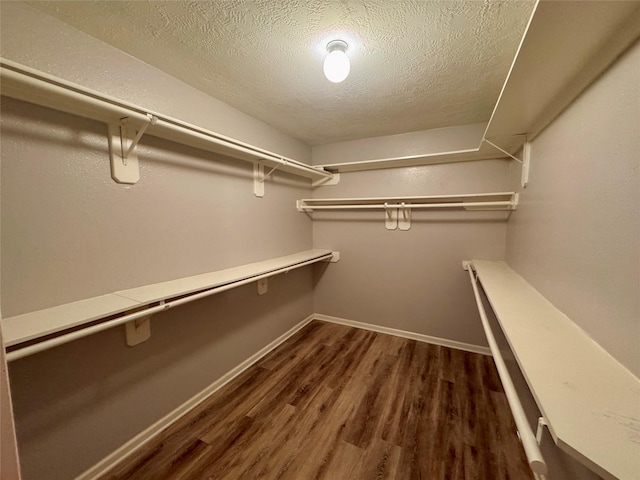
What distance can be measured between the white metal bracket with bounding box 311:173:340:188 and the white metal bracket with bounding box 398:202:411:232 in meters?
0.80

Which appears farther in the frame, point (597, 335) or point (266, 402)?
point (266, 402)

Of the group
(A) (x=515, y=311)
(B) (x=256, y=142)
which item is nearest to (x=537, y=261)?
(A) (x=515, y=311)

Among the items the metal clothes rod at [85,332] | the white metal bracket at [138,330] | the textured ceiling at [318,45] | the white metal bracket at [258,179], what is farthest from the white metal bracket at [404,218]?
the white metal bracket at [138,330]

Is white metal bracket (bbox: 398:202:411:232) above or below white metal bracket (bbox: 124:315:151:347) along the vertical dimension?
above

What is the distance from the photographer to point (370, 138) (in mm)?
2641

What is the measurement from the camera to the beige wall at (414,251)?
2264mm

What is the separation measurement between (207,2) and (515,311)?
5.83 feet

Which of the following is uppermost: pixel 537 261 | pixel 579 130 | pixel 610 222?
pixel 579 130

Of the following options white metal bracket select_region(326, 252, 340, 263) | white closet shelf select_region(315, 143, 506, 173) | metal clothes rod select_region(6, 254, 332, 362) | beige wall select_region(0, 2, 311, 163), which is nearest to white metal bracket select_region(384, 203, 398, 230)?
white closet shelf select_region(315, 143, 506, 173)

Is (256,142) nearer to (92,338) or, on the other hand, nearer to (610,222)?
(92,338)

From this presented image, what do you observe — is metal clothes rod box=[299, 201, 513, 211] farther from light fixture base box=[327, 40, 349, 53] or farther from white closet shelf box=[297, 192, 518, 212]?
light fixture base box=[327, 40, 349, 53]

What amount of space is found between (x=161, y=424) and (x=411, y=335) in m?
2.21

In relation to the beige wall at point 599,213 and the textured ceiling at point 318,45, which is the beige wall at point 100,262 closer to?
the textured ceiling at point 318,45

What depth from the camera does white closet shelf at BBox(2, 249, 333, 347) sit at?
0.88 m
